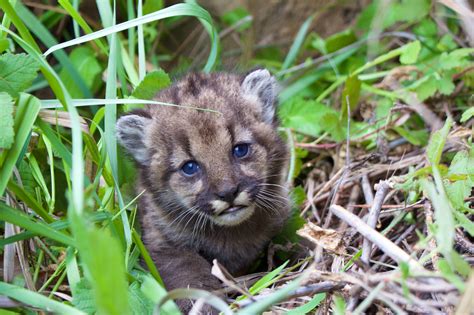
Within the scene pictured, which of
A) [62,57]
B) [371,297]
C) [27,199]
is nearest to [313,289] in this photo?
[371,297]

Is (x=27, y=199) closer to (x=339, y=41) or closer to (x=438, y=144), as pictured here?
(x=438, y=144)

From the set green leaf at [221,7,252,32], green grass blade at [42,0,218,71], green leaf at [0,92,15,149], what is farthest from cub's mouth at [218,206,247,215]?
green leaf at [221,7,252,32]

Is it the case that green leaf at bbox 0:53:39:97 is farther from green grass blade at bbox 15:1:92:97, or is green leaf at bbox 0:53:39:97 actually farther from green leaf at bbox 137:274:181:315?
green grass blade at bbox 15:1:92:97

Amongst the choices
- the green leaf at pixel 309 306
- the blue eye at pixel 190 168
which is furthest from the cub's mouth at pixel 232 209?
the green leaf at pixel 309 306

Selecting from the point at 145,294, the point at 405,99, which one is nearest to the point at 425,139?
the point at 405,99

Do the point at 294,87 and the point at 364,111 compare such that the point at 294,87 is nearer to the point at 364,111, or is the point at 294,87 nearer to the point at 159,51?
the point at 364,111

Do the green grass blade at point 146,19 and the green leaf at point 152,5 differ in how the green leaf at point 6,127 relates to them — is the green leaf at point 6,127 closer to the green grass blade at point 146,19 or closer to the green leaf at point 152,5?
the green grass blade at point 146,19
